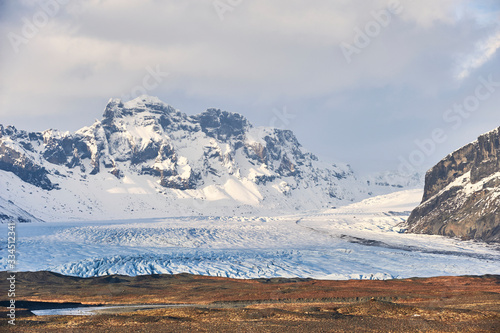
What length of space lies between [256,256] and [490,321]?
6393 cm

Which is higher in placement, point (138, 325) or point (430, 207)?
point (430, 207)

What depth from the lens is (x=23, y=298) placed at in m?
56.1

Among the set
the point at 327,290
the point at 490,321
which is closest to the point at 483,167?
the point at 327,290

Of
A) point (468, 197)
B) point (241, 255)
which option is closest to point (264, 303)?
point (241, 255)

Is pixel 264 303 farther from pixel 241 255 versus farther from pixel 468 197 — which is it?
pixel 468 197

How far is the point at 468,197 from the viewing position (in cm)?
14538

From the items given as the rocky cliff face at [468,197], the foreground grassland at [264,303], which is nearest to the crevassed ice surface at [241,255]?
the foreground grassland at [264,303]

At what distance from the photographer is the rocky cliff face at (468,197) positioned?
427ft

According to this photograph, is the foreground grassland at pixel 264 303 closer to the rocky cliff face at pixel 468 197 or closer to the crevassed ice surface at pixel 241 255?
the crevassed ice surface at pixel 241 255

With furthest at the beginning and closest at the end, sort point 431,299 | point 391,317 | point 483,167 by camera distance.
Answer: point 483,167 < point 431,299 < point 391,317

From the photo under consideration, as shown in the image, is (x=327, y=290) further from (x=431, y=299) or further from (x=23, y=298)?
(x=23, y=298)

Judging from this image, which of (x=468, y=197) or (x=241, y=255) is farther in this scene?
(x=468, y=197)

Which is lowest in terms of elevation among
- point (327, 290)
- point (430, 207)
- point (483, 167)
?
point (327, 290)

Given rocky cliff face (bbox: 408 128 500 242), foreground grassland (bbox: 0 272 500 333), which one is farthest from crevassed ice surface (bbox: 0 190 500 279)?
rocky cliff face (bbox: 408 128 500 242)
